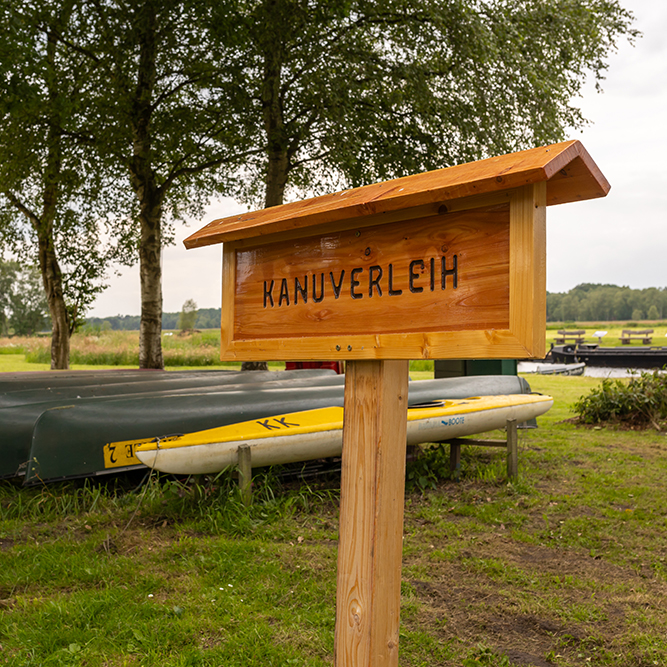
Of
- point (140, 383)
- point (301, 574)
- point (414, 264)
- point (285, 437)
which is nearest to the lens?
point (414, 264)

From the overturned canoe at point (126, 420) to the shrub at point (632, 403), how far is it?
13.9ft

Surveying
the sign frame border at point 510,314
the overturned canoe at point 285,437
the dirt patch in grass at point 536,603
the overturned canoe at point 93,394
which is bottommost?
the dirt patch in grass at point 536,603

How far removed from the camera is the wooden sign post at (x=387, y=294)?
1.60 metres

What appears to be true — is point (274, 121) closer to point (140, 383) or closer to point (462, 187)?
point (140, 383)

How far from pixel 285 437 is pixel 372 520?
288 centimetres

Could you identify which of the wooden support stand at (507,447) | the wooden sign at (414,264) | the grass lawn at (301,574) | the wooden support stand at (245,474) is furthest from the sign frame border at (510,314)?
the wooden support stand at (507,447)

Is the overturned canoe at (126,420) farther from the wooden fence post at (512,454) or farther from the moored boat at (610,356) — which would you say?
the moored boat at (610,356)

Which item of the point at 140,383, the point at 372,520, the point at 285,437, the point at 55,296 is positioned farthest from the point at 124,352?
the point at 372,520

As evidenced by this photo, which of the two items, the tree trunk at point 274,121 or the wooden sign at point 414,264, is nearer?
the wooden sign at point 414,264

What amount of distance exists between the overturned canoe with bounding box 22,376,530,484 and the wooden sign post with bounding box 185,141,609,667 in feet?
9.09

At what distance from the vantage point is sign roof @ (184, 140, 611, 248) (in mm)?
1535

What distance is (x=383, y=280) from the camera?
188cm

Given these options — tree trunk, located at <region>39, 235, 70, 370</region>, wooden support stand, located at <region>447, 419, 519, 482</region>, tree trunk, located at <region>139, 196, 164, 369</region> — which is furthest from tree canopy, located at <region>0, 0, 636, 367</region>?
wooden support stand, located at <region>447, 419, 519, 482</region>

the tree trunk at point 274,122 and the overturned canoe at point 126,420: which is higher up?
the tree trunk at point 274,122
